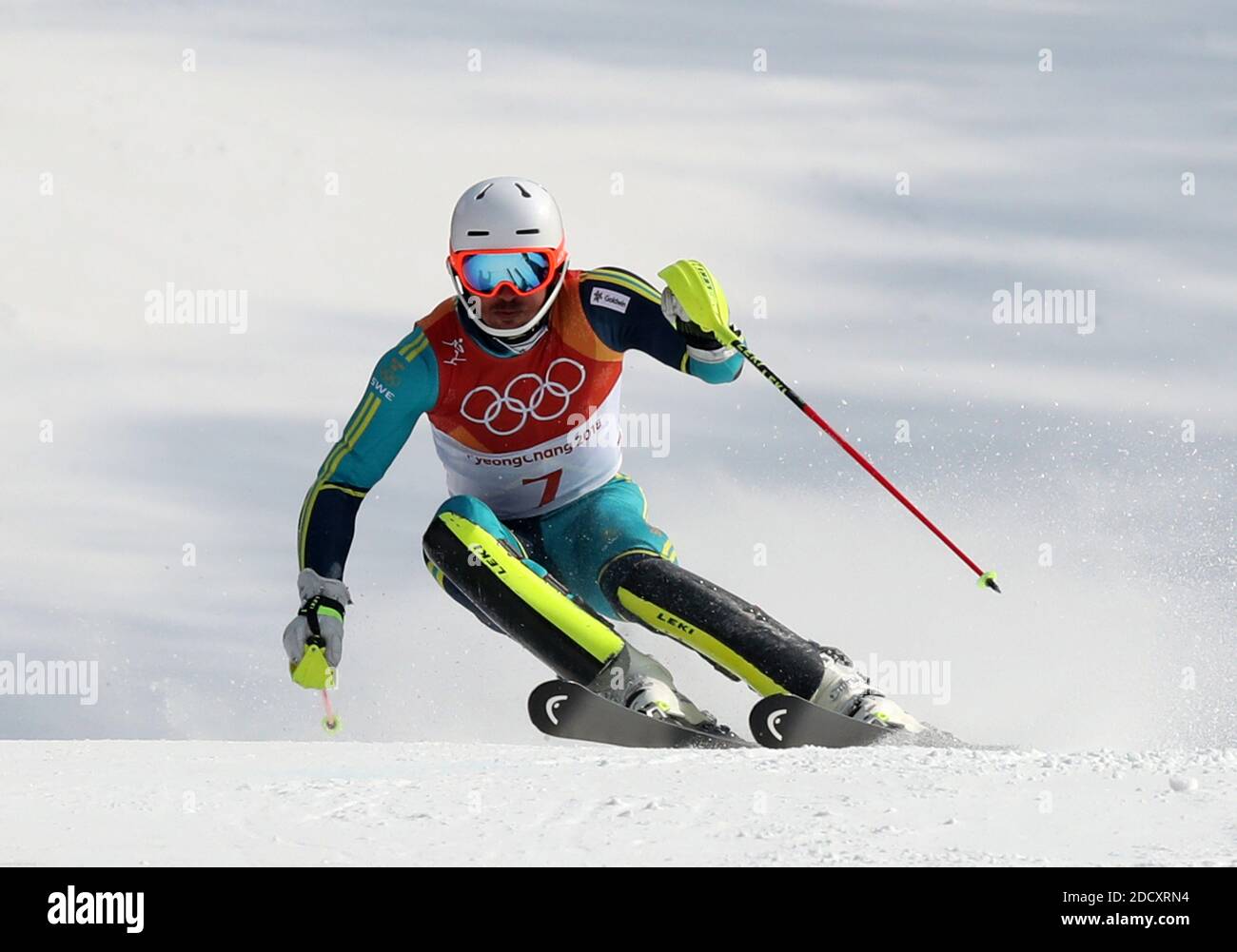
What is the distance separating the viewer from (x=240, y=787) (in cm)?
558

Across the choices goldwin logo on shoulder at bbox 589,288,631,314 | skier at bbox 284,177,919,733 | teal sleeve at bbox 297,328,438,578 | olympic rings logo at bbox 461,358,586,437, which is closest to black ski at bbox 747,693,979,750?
skier at bbox 284,177,919,733

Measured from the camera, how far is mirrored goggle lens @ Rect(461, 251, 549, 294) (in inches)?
287

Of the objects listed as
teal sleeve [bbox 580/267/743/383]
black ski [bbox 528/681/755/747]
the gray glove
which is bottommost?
black ski [bbox 528/681/755/747]

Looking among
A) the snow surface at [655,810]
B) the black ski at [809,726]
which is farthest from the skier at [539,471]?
the snow surface at [655,810]

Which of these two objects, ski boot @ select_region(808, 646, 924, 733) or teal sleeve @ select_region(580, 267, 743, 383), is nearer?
ski boot @ select_region(808, 646, 924, 733)

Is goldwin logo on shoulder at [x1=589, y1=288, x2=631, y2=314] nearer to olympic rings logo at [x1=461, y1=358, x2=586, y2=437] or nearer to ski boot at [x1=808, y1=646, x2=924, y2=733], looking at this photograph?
olympic rings logo at [x1=461, y1=358, x2=586, y2=437]

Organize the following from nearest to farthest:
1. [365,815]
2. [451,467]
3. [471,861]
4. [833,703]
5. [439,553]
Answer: [471,861] → [365,815] → [833,703] → [439,553] → [451,467]

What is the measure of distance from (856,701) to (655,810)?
6.17ft

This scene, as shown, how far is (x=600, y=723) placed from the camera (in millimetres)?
6867

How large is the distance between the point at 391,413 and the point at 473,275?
2.30ft

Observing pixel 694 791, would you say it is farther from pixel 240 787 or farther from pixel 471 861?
pixel 240 787

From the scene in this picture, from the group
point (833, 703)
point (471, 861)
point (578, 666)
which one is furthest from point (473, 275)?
point (471, 861)

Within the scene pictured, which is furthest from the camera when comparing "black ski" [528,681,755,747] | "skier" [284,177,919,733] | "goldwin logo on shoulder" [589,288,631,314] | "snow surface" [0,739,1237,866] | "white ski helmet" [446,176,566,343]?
"goldwin logo on shoulder" [589,288,631,314]

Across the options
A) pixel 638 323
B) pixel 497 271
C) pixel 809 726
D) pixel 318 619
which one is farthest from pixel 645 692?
pixel 497 271
